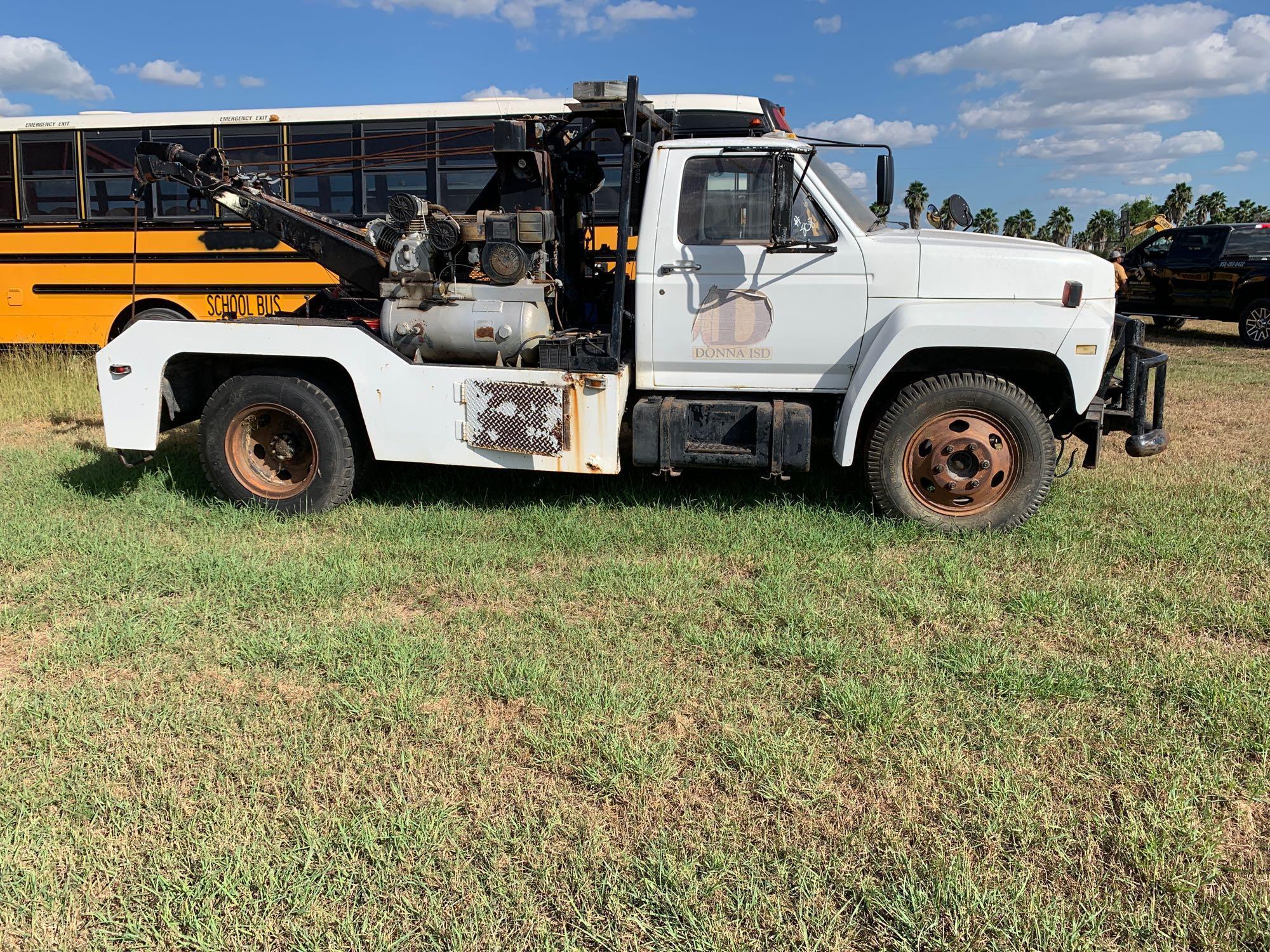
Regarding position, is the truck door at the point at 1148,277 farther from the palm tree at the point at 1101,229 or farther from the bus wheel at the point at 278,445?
the palm tree at the point at 1101,229

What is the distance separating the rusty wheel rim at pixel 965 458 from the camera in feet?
17.8

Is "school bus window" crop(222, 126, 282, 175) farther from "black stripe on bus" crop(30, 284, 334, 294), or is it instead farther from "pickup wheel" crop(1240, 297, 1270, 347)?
"pickup wheel" crop(1240, 297, 1270, 347)

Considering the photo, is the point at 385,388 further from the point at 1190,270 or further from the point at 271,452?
the point at 1190,270

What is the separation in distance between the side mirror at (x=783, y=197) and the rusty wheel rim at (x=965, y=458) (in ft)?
4.66

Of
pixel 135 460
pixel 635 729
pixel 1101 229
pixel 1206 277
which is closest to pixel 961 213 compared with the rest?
pixel 635 729

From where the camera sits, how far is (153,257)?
38.4 ft

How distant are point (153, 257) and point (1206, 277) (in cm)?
1602

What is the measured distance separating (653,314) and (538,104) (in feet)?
21.5

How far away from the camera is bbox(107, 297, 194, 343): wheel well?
11820 mm

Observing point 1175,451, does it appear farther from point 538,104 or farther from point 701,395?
point 538,104

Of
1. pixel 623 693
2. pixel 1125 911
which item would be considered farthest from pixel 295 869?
pixel 1125 911

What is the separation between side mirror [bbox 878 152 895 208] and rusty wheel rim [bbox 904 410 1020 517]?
5.32ft

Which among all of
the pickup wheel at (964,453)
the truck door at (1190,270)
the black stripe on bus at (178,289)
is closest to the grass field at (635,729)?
the pickup wheel at (964,453)

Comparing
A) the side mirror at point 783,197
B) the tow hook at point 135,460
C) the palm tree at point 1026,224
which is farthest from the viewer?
the palm tree at point 1026,224
